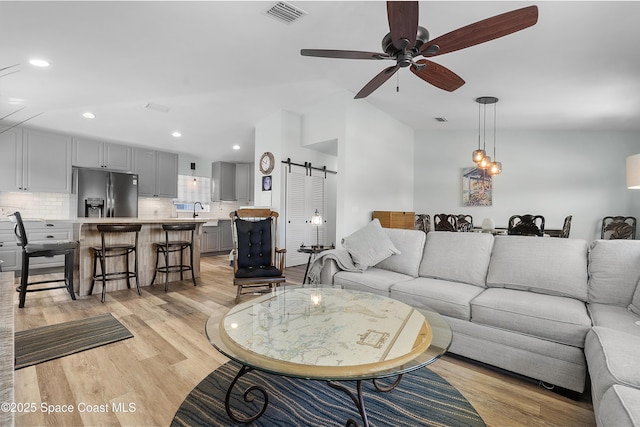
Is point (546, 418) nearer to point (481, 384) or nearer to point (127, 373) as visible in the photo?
point (481, 384)

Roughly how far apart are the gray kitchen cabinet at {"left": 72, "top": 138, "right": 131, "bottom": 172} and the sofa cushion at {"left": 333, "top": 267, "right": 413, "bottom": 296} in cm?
584

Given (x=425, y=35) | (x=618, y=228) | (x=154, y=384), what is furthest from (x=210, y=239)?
(x=618, y=228)

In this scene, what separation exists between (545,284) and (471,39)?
1897mm

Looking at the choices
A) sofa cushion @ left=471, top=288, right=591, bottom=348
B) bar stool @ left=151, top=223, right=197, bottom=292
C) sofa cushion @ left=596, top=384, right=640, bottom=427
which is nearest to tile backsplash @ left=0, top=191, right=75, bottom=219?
bar stool @ left=151, top=223, right=197, bottom=292

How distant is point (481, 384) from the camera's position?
1897 millimetres

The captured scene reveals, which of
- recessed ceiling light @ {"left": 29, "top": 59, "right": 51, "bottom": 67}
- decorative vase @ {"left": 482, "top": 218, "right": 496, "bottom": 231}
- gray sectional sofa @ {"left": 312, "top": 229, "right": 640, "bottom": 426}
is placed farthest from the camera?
decorative vase @ {"left": 482, "top": 218, "right": 496, "bottom": 231}

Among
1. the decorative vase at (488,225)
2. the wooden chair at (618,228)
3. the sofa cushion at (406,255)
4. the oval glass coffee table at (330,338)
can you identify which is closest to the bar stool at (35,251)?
the oval glass coffee table at (330,338)

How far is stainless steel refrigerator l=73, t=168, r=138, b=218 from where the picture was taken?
5758mm

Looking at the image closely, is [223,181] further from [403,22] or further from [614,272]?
[614,272]

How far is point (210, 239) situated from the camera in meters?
7.46

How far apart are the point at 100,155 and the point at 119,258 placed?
3.21 meters

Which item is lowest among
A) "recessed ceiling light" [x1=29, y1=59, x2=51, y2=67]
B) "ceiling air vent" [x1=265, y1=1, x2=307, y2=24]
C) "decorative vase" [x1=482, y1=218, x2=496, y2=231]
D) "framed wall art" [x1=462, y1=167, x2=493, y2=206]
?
"decorative vase" [x1=482, y1=218, x2=496, y2=231]

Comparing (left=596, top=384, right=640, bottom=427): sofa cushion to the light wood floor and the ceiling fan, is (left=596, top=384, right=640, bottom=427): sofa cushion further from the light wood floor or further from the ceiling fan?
the ceiling fan

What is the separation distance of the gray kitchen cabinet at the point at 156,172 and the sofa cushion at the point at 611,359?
754 cm
